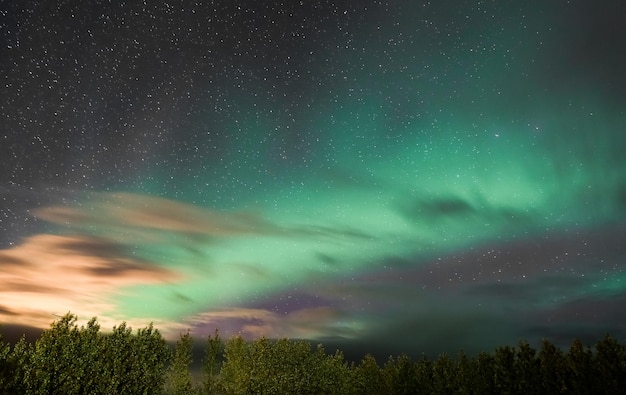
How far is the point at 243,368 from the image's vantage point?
90312 millimetres

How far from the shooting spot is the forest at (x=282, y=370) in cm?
4019

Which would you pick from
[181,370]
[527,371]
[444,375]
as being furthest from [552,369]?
[181,370]

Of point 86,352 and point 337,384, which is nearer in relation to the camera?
point 86,352

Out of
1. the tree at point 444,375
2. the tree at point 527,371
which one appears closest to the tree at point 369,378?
the tree at point 444,375

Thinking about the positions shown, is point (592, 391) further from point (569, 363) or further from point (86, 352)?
point (86, 352)

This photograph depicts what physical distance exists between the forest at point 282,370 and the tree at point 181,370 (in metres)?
0.21

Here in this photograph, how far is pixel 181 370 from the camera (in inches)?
3620

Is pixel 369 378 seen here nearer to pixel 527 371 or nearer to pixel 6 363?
pixel 527 371

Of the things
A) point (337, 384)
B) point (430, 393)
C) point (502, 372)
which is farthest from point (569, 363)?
point (337, 384)

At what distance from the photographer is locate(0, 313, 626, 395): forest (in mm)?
40188

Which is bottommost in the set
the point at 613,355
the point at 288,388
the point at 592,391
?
the point at 288,388

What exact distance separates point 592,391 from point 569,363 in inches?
120

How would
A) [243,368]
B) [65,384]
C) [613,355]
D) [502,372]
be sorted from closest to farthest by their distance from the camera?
[613,355]
[502,372]
[65,384]
[243,368]

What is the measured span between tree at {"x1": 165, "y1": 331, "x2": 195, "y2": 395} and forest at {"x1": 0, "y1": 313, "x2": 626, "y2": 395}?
0.21 metres
